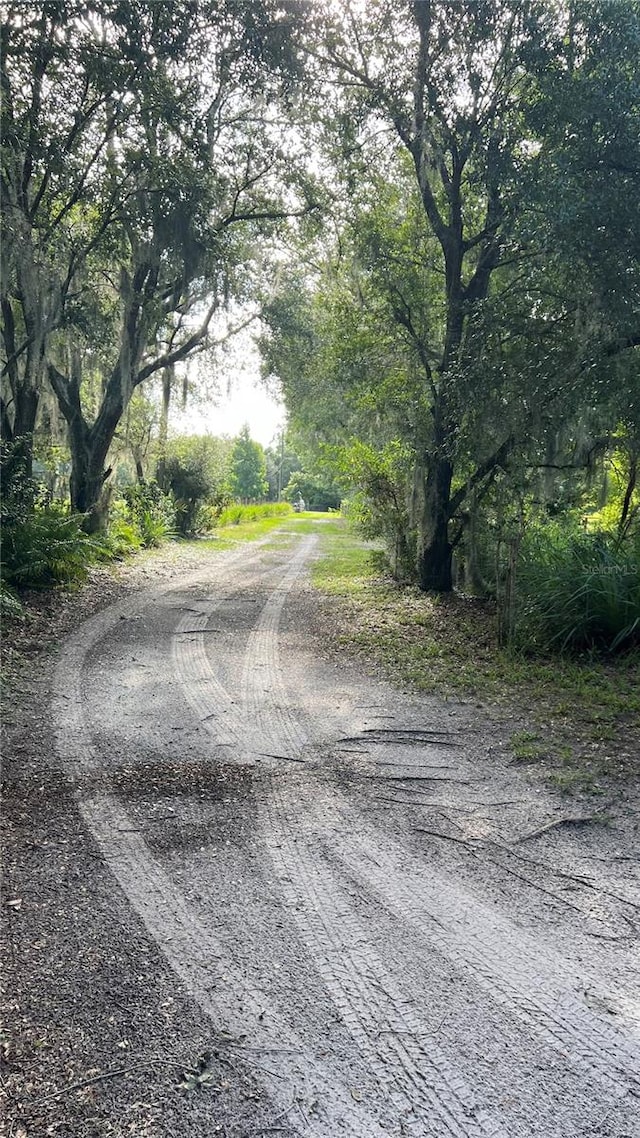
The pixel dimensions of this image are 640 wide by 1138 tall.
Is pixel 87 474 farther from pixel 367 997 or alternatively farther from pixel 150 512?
pixel 367 997

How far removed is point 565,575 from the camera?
21.8ft

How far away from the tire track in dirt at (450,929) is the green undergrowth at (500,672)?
1.30 meters

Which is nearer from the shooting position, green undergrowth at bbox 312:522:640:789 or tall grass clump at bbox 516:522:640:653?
green undergrowth at bbox 312:522:640:789

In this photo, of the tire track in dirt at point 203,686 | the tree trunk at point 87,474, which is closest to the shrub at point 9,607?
the tire track in dirt at point 203,686

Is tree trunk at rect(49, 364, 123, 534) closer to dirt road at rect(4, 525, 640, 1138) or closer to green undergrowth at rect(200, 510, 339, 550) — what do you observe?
green undergrowth at rect(200, 510, 339, 550)

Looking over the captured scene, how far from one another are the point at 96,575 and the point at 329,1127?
910 cm

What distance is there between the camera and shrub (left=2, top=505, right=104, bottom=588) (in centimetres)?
807

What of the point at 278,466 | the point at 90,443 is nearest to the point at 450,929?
the point at 90,443

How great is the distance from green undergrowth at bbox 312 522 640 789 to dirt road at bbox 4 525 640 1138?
0.45 m

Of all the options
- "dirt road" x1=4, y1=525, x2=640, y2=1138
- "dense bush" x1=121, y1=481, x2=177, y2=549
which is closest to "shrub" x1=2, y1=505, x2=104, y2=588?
"dirt road" x1=4, y1=525, x2=640, y2=1138

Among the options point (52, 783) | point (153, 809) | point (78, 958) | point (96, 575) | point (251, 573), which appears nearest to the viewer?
point (78, 958)

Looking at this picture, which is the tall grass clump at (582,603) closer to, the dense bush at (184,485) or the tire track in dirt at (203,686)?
the tire track in dirt at (203,686)

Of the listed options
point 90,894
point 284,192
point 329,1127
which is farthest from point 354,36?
point 329,1127

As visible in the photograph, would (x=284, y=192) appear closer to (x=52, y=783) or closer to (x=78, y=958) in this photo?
(x=52, y=783)
